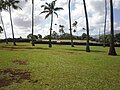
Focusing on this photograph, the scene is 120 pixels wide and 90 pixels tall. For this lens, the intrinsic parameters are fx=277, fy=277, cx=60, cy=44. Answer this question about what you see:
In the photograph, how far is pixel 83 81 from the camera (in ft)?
54.5

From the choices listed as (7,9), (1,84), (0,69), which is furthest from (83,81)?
(7,9)

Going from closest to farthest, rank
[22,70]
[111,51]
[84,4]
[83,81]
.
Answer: [83,81] < [22,70] < [111,51] < [84,4]

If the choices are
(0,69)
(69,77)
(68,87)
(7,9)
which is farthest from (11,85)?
(7,9)

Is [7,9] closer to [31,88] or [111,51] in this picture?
[111,51]

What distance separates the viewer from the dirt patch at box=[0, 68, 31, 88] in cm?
1628

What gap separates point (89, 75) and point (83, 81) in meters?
2.22

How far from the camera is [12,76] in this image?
58.5 feet

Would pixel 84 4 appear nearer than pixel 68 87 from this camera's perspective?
No

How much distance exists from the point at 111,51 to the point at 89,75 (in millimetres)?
20272

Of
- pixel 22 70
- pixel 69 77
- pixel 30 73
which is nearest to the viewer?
pixel 69 77

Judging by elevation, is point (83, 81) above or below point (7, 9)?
below

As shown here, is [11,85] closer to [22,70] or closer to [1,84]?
[1,84]

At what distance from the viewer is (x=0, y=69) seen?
20453mm

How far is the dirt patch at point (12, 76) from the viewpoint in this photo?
16281 mm
